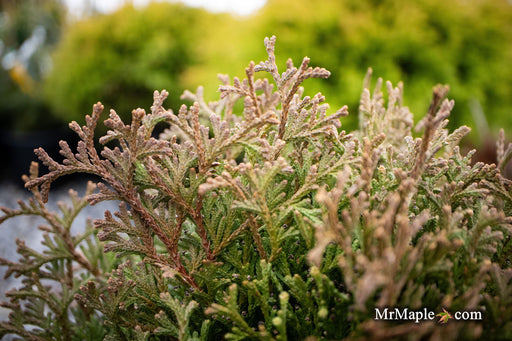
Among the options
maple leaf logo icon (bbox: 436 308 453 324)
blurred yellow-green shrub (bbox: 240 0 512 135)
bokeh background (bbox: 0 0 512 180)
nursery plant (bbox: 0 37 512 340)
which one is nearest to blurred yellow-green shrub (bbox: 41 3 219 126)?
bokeh background (bbox: 0 0 512 180)

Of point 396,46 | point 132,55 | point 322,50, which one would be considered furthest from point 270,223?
point 132,55

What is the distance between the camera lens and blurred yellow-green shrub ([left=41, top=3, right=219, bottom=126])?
275 inches

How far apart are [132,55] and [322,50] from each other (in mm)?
4179

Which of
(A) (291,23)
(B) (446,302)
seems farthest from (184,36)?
(B) (446,302)

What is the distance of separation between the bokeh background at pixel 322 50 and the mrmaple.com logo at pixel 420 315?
3360mm

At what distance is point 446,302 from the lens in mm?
842

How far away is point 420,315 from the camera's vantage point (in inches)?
36.4

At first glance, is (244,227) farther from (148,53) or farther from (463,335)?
(148,53)

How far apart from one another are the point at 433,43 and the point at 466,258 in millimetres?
4428

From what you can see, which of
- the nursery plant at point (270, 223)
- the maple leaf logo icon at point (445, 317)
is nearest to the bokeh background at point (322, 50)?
the nursery plant at point (270, 223)

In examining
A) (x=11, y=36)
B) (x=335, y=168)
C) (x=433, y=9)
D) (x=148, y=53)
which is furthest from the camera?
(x=11, y=36)

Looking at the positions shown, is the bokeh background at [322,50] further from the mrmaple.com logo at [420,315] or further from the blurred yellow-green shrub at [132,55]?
the mrmaple.com logo at [420,315]

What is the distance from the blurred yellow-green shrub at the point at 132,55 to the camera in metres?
6.98

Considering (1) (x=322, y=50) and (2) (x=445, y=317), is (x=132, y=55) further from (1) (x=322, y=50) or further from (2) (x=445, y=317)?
(2) (x=445, y=317)
